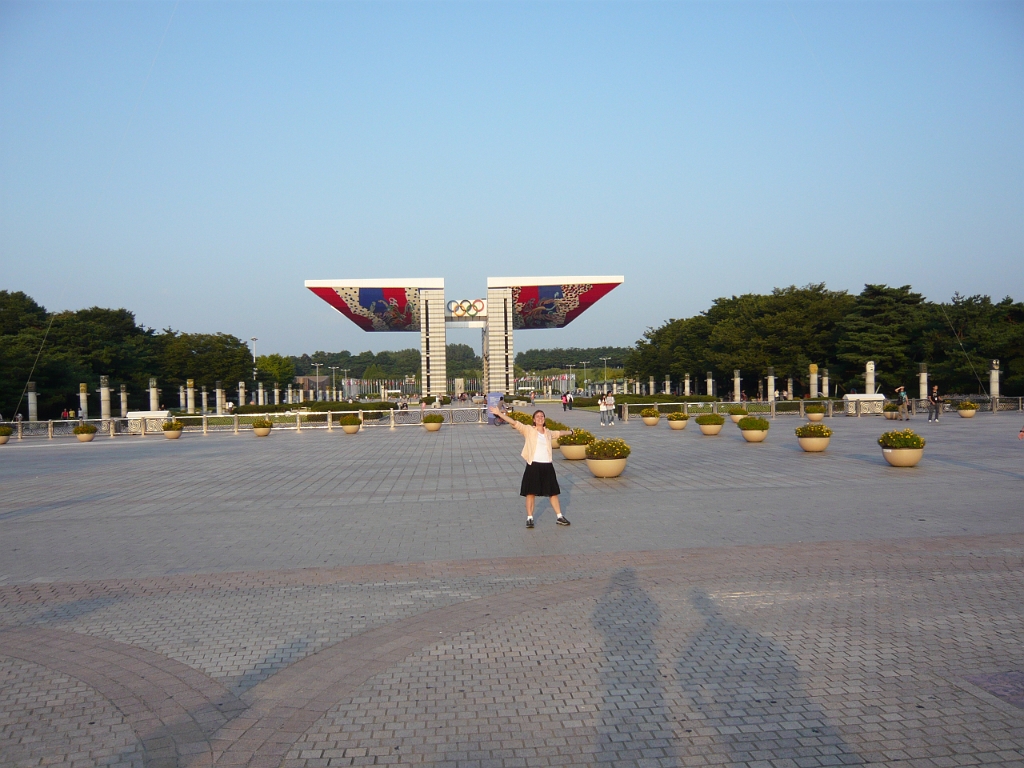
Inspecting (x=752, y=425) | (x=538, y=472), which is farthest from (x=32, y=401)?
(x=538, y=472)

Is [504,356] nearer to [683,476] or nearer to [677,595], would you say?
[683,476]

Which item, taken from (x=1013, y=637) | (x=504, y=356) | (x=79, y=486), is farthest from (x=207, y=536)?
(x=504, y=356)

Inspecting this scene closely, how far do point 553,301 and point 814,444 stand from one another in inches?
2172

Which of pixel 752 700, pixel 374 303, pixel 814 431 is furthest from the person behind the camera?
pixel 374 303

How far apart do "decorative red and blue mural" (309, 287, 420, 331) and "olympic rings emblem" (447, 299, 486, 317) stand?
3.61 m

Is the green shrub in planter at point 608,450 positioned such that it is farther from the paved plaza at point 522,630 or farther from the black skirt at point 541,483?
the black skirt at point 541,483

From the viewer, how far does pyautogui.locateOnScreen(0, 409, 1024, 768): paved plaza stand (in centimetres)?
374

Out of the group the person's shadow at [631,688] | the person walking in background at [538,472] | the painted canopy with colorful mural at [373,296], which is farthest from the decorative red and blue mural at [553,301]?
the person's shadow at [631,688]

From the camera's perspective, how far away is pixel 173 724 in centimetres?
396

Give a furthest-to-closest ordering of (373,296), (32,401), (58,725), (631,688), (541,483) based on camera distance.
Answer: (373,296) → (32,401) → (541,483) → (631,688) → (58,725)

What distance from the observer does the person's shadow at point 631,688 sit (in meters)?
3.60

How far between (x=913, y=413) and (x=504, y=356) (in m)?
41.0

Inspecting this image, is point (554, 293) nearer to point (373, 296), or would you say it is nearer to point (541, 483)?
point (373, 296)

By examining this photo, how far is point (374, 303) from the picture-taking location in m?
68.8
